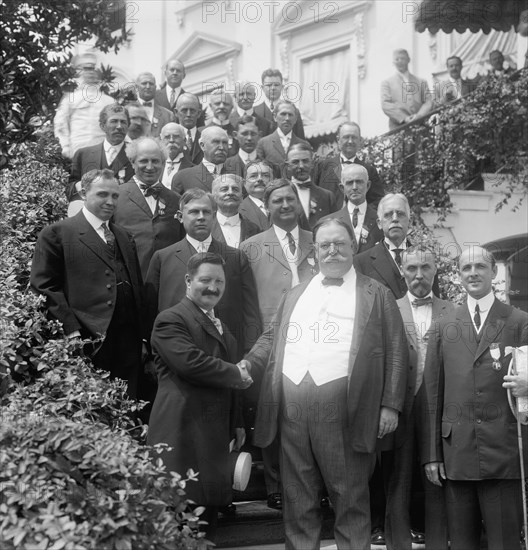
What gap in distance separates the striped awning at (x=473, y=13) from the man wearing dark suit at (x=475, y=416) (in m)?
7.84

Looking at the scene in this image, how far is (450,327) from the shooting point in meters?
6.61

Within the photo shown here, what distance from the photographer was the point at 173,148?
381 inches

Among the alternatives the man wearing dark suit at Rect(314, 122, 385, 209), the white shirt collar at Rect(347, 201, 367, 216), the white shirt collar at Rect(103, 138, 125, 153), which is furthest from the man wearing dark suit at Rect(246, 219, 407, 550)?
the white shirt collar at Rect(103, 138, 125, 153)

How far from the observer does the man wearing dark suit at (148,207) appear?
310 inches

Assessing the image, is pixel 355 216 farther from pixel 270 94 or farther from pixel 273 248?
pixel 270 94

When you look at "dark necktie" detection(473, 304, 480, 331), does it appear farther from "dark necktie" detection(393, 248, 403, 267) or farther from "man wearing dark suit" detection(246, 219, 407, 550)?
"dark necktie" detection(393, 248, 403, 267)

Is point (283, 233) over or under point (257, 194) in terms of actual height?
under

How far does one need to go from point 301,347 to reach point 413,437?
3.09ft

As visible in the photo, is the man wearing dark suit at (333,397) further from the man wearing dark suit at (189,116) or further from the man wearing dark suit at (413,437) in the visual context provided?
the man wearing dark suit at (189,116)

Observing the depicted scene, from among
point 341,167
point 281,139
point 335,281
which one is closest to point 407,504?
point 335,281

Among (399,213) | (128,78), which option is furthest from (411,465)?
(128,78)

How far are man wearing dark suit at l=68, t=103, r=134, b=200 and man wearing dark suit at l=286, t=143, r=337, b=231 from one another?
4.45ft

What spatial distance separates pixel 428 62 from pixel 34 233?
31.1ft

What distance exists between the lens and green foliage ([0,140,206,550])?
16.3 feet
